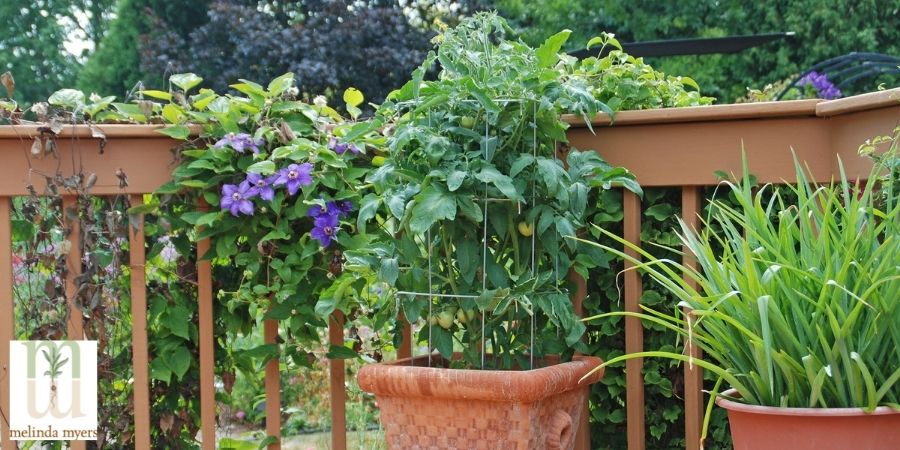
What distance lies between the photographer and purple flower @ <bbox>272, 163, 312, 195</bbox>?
2053mm

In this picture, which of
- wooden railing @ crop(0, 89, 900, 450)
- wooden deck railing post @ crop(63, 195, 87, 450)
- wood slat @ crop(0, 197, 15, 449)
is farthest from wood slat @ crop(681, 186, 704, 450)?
wood slat @ crop(0, 197, 15, 449)

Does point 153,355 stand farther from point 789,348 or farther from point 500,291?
point 789,348

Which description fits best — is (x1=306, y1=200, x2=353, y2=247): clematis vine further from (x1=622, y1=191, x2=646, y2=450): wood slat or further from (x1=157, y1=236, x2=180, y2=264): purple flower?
(x1=622, y1=191, x2=646, y2=450): wood slat

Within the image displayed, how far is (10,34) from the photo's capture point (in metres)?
15.2

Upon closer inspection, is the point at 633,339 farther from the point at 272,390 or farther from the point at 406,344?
Result: the point at 272,390

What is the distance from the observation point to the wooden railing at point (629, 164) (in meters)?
1.87

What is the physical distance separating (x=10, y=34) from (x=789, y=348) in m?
16.2

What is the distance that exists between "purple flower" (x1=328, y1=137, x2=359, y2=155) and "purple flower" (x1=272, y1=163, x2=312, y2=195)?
0.12 meters

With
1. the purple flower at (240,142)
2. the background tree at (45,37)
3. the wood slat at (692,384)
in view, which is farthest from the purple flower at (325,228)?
the background tree at (45,37)

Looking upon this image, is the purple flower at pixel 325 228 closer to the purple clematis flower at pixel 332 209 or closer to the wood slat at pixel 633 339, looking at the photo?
the purple clematis flower at pixel 332 209

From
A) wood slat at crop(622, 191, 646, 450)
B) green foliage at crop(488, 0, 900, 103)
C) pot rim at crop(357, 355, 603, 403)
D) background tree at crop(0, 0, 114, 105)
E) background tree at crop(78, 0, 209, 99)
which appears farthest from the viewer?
background tree at crop(0, 0, 114, 105)

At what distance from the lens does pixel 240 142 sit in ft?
6.91

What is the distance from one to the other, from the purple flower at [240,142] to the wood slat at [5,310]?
0.55 meters

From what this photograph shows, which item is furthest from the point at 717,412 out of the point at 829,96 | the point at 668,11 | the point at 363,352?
the point at 668,11
